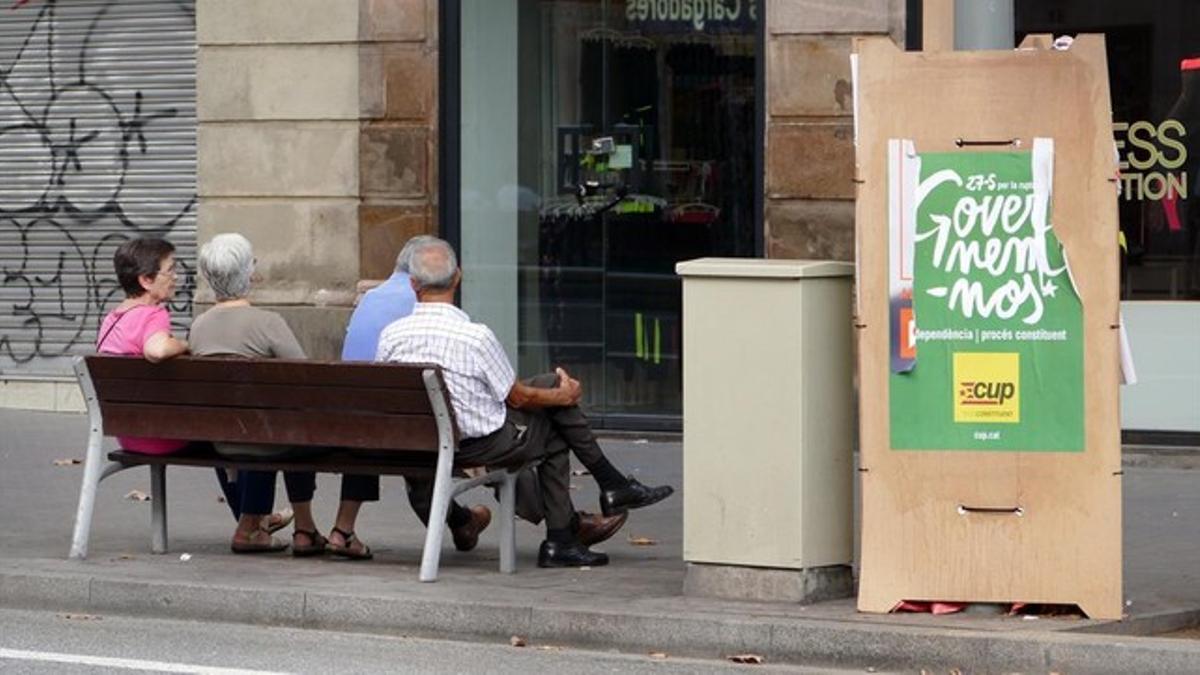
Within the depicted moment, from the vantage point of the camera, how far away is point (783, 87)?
14.2 metres

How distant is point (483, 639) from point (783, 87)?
20.1ft

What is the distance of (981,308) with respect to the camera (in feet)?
27.9

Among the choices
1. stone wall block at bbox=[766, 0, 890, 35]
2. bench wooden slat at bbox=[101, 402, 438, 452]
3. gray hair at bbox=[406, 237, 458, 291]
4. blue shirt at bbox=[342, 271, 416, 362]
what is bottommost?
bench wooden slat at bbox=[101, 402, 438, 452]

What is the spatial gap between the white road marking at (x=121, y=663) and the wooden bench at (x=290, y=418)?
4.59 feet

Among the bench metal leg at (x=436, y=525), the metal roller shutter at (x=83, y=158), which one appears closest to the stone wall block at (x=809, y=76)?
the metal roller shutter at (x=83, y=158)

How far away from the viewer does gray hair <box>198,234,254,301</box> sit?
32.6 feet

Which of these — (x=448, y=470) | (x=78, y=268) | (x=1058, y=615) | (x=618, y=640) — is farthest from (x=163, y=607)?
(x=78, y=268)

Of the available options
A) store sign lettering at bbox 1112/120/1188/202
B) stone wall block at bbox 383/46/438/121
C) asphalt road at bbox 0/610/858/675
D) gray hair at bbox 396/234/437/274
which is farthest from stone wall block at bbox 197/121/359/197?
asphalt road at bbox 0/610/858/675

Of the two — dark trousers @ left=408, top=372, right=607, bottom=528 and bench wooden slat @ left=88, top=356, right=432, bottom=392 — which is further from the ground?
→ bench wooden slat @ left=88, top=356, right=432, bottom=392

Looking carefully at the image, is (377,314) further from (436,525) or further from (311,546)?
(436,525)

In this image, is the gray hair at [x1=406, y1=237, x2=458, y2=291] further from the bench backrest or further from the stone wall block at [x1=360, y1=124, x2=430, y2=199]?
the stone wall block at [x1=360, y1=124, x2=430, y2=199]

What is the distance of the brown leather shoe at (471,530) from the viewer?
1030cm

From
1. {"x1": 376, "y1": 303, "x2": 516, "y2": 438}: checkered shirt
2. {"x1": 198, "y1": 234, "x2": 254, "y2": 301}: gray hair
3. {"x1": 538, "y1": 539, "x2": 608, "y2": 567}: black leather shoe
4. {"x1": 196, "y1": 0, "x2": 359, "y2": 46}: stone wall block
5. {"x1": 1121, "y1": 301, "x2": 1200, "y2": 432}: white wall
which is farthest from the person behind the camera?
{"x1": 196, "y1": 0, "x2": 359, "y2": 46}: stone wall block

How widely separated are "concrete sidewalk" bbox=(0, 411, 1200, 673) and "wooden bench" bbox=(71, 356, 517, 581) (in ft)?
1.04
